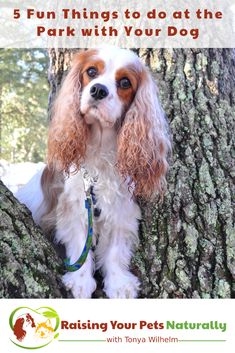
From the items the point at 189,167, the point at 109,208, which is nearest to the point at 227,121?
the point at 189,167

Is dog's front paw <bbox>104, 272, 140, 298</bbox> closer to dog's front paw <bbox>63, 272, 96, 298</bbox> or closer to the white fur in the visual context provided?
dog's front paw <bbox>63, 272, 96, 298</bbox>

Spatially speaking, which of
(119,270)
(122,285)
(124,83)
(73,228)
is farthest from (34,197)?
(124,83)

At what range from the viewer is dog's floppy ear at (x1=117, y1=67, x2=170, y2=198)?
2.74m

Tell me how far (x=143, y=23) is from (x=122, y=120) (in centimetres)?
79

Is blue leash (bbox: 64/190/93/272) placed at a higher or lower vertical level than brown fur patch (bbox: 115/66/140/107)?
lower

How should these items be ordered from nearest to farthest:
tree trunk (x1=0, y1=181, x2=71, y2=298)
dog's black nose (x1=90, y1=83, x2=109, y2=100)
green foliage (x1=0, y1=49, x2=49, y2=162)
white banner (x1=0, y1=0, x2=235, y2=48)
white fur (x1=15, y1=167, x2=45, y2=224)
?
tree trunk (x1=0, y1=181, x2=71, y2=298)
dog's black nose (x1=90, y1=83, x2=109, y2=100)
white fur (x1=15, y1=167, x2=45, y2=224)
white banner (x1=0, y1=0, x2=235, y2=48)
green foliage (x1=0, y1=49, x2=49, y2=162)

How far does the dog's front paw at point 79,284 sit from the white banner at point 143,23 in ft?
4.86

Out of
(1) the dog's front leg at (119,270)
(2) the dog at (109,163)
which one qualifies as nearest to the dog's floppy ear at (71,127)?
(2) the dog at (109,163)

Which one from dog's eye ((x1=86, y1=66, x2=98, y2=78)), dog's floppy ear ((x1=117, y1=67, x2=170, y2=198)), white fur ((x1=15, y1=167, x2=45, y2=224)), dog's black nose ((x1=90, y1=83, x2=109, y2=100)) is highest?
dog's eye ((x1=86, y1=66, x2=98, y2=78))

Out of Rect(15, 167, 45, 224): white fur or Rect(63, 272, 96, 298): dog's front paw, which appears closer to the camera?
Rect(63, 272, 96, 298): dog's front paw

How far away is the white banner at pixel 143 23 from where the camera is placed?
10.3ft

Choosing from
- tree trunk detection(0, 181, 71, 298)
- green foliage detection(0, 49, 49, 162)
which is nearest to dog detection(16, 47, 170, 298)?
tree trunk detection(0, 181, 71, 298)

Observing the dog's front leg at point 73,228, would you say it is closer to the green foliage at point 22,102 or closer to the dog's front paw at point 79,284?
the dog's front paw at point 79,284
